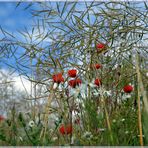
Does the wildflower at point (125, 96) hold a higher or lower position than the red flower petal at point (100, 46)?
lower

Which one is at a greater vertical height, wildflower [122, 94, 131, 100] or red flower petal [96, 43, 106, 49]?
red flower petal [96, 43, 106, 49]

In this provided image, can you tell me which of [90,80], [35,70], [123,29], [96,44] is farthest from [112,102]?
[35,70]

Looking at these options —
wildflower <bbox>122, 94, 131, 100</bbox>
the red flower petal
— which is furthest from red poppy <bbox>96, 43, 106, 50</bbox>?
wildflower <bbox>122, 94, 131, 100</bbox>

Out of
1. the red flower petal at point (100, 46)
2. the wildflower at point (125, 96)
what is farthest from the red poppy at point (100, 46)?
the wildflower at point (125, 96)

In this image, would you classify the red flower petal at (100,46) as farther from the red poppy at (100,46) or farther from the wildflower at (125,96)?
the wildflower at (125,96)

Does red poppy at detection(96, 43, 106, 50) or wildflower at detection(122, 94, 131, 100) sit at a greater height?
red poppy at detection(96, 43, 106, 50)

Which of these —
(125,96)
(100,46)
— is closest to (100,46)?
(100,46)

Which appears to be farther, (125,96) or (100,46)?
(100,46)

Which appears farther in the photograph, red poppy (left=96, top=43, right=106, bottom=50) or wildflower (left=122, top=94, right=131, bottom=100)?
red poppy (left=96, top=43, right=106, bottom=50)

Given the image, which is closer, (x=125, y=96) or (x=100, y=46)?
(x=125, y=96)

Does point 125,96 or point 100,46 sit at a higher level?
point 100,46

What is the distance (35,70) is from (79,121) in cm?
62

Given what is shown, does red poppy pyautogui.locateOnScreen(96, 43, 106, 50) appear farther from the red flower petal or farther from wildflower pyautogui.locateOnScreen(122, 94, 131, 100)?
wildflower pyautogui.locateOnScreen(122, 94, 131, 100)

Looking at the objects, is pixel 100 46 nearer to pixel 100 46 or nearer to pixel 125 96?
pixel 100 46
